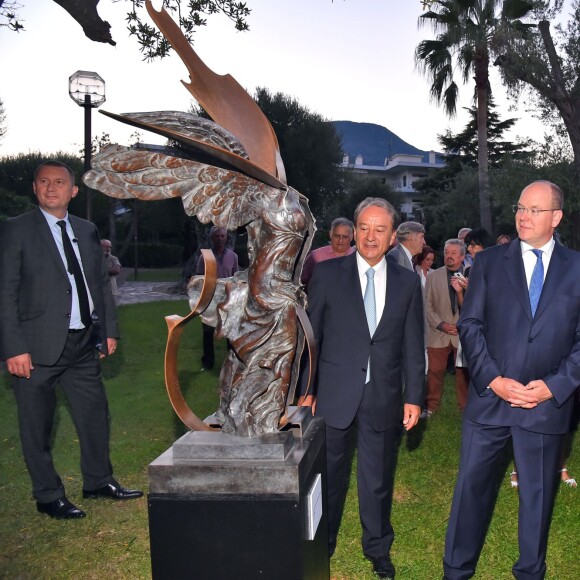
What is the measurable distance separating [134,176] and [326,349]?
146cm

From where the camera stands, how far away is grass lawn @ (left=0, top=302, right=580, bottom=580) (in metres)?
4.11

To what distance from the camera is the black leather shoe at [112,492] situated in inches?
198

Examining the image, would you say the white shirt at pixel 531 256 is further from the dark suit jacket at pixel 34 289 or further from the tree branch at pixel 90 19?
the tree branch at pixel 90 19

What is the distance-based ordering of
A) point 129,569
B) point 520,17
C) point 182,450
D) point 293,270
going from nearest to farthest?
point 182,450 → point 293,270 → point 129,569 → point 520,17

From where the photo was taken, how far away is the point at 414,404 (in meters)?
3.73

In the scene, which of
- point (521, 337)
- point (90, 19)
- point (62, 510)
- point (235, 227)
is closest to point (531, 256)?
point (521, 337)

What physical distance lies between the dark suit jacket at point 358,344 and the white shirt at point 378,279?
0.03 meters

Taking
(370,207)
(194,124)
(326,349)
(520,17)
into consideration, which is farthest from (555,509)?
(520,17)

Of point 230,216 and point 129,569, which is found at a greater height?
point 230,216

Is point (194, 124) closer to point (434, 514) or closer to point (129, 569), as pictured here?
point (129, 569)

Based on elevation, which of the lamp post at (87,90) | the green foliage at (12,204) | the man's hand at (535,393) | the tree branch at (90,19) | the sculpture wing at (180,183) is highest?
the tree branch at (90,19)

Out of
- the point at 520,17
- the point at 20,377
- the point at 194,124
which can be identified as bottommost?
the point at 20,377

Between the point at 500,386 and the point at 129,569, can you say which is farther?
the point at 129,569

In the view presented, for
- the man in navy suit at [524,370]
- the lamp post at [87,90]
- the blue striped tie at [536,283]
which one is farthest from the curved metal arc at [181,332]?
the lamp post at [87,90]
